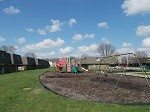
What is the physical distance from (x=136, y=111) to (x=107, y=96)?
12.4 feet

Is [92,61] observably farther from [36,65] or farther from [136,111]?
[136,111]

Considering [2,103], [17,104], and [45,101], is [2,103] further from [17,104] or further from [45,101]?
[45,101]

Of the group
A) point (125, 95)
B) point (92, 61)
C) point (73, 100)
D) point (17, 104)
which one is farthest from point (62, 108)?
point (92, 61)

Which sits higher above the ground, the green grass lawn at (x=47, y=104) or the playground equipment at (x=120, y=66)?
the playground equipment at (x=120, y=66)

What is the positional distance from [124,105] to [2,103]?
256 inches

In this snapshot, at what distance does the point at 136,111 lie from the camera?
13789 mm

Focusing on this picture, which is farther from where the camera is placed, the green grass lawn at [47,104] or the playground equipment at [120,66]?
the playground equipment at [120,66]

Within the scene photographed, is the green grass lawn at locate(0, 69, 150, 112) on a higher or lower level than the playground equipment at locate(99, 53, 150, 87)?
lower

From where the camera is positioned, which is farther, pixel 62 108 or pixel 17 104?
pixel 17 104

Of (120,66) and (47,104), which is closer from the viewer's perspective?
(47,104)

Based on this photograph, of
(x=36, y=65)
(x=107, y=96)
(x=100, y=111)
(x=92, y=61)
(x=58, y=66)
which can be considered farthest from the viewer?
(x=92, y=61)

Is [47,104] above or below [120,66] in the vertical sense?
below

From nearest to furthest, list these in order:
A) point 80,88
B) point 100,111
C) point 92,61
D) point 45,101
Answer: point 100,111, point 45,101, point 80,88, point 92,61

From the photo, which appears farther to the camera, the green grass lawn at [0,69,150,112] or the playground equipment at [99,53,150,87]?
the playground equipment at [99,53,150,87]
